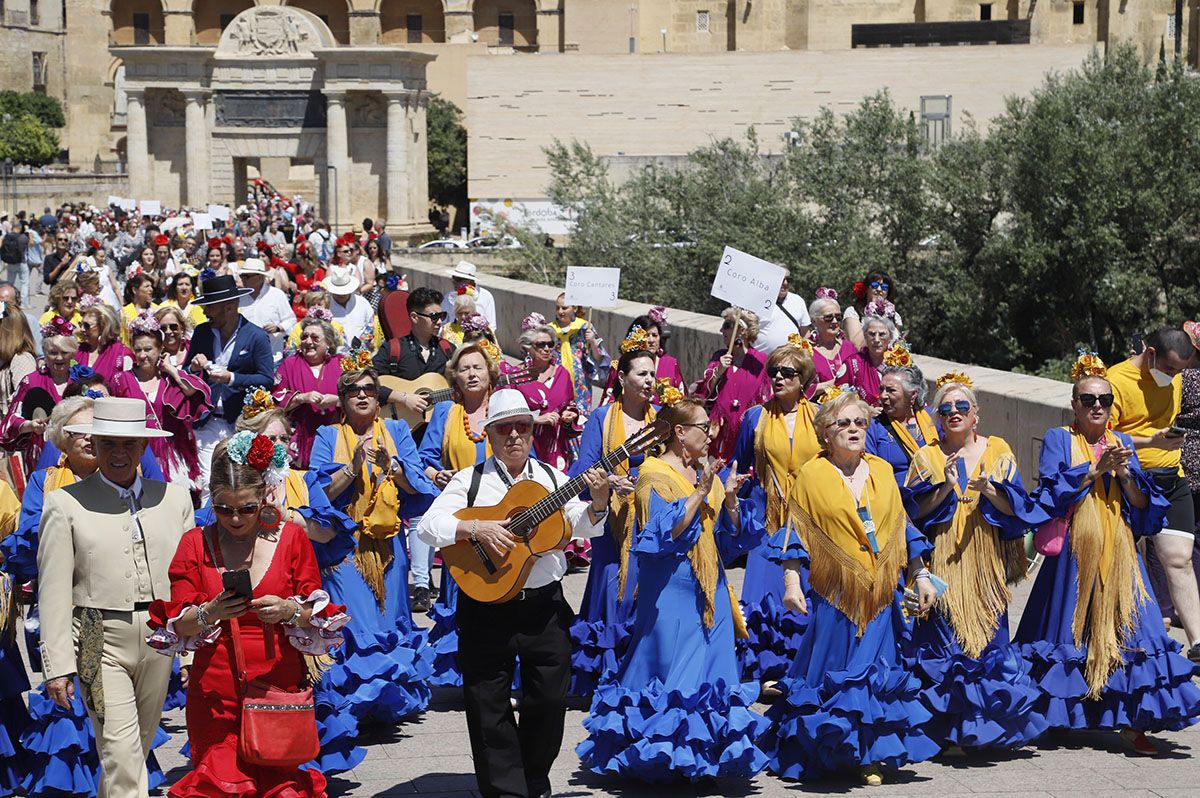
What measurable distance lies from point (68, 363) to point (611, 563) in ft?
12.9

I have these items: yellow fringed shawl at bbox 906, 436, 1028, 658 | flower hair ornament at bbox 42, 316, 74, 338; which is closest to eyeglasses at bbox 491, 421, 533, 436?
yellow fringed shawl at bbox 906, 436, 1028, 658

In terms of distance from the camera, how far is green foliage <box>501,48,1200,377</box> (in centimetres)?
2422

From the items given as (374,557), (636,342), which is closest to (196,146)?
(636,342)

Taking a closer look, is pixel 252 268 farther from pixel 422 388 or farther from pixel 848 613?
pixel 848 613

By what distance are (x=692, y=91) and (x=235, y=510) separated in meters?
56.6

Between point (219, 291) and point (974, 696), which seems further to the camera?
point (219, 291)

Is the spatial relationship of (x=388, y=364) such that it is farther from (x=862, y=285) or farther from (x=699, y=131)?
(x=699, y=131)

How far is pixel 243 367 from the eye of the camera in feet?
36.6

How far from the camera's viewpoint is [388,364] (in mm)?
11398

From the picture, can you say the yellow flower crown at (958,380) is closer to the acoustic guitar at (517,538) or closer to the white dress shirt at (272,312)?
the acoustic guitar at (517,538)

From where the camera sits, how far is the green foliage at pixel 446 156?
230ft

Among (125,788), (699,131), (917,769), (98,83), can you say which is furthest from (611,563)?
(98,83)

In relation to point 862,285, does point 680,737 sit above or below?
below

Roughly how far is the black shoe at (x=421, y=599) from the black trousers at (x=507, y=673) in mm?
3827
